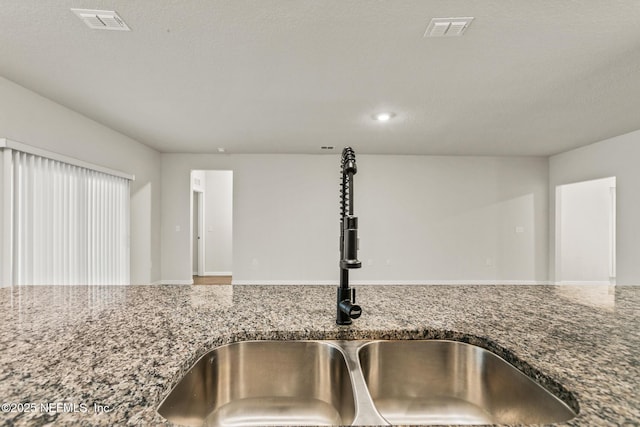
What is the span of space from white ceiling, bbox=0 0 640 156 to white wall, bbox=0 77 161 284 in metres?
0.15

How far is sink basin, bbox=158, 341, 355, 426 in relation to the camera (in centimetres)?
81

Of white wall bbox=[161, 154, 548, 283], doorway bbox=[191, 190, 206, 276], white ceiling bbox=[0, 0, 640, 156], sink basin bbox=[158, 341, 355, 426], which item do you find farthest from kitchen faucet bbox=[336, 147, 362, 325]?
doorway bbox=[191, 190, 206, 276]

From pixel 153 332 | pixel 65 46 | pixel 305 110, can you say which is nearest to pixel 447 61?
pixel 305 110

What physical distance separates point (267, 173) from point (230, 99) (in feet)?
9.13

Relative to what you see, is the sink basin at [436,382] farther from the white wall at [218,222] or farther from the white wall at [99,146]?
the white wall at [218,222]

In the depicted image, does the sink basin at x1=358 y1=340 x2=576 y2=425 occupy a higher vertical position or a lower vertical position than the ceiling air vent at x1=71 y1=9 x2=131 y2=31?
lower

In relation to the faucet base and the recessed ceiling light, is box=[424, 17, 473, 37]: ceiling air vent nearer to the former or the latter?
the recessed ceiling light

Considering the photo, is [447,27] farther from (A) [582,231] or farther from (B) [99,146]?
(A) [582,231]

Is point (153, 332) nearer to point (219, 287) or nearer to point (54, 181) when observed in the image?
point (219, 287)

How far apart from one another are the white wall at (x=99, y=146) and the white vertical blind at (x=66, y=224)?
8.3 inches

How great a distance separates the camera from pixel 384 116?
11.7 ft

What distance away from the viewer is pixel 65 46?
212cm

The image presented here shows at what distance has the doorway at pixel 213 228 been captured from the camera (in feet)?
22.2

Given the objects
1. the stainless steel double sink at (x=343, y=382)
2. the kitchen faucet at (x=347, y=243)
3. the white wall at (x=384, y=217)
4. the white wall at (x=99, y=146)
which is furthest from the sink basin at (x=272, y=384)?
the white wall at (x=384, y=217)
